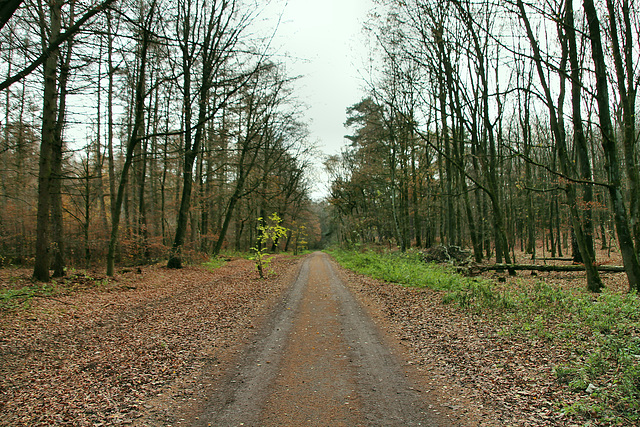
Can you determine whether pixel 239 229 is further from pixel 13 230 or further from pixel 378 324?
pixel 378 324

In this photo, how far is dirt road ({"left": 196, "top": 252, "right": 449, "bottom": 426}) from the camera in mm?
3432

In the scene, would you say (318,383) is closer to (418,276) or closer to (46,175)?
(418,276)

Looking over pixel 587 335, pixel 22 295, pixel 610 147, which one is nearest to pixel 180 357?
pixel 22 295

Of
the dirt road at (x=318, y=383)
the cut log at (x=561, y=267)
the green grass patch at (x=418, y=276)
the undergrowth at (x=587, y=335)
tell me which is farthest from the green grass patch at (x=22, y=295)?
the cut log at (x=561, y=267)

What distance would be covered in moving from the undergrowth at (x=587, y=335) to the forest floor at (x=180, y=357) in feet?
0.71

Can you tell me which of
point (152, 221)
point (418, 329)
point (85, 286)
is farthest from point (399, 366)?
point (152, 221)

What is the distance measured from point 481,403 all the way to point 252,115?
77.6 feet

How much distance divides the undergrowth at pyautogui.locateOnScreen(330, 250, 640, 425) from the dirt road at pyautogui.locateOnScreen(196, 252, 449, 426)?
5.62ft

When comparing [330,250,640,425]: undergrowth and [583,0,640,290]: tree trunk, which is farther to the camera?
[583,0,640,290]: tree trunk

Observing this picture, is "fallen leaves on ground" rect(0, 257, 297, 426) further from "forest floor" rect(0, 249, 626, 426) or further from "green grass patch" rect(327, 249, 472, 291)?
"green grass patch" rect(327, 249, 472, 291)

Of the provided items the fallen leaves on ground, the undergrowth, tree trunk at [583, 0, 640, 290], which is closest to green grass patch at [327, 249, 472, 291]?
the undergrowth

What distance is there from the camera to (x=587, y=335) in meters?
5.16

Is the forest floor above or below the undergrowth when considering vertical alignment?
below

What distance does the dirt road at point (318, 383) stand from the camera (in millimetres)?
3432
